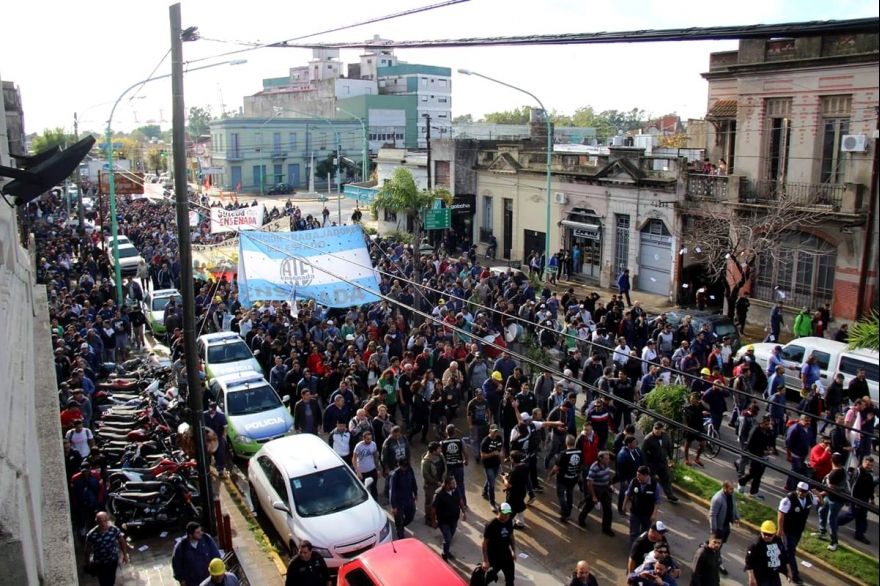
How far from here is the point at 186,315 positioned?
10.4m

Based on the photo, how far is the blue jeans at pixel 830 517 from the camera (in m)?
10.4

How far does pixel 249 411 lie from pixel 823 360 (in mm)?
11281

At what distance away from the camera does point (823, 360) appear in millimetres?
15547

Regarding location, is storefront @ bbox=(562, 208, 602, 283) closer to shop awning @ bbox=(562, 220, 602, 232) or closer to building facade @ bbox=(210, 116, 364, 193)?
shop awning @ bbox=(562, 220, 602, 232)

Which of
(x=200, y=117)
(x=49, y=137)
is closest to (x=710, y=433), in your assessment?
(x=49, y=137)

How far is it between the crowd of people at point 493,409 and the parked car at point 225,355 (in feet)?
1.31

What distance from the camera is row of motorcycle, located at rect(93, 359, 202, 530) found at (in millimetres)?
11320

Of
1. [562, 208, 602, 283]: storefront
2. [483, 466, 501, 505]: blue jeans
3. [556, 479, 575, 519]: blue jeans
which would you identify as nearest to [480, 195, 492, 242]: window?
[562, 208, 602, 283]: storefront

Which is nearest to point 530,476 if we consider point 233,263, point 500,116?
point 233,263

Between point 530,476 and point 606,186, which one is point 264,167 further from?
point 530,476

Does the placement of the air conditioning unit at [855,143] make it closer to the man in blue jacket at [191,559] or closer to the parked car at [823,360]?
the parked car at [823,360]

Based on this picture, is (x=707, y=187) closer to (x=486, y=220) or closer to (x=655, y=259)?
(x=655, y=259)

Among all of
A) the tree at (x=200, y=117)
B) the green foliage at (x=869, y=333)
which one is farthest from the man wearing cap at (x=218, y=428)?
the tree at (x=200, y=117)

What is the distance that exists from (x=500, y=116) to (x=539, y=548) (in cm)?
11602
